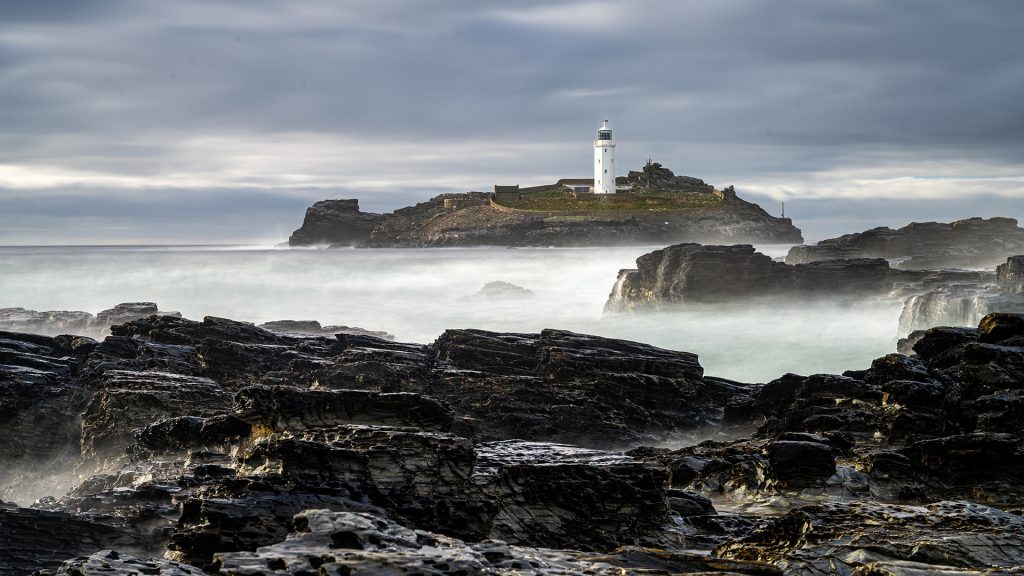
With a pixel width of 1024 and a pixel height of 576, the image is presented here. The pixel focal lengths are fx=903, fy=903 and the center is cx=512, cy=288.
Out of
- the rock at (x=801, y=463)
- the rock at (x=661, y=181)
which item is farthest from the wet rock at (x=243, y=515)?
the rock at (x=661, y=181)

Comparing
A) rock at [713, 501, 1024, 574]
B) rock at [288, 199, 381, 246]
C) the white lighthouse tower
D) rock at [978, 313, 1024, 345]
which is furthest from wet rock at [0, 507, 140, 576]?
rock at [288, 199, 381, 246]

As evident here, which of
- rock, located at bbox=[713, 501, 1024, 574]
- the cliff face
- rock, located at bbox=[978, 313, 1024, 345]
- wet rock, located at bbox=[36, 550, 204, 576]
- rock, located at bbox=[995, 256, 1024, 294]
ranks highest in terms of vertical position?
the cliff face

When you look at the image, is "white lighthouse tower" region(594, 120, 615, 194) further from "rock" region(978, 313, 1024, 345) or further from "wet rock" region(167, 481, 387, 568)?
"wet rock" region(167, 481, 387, 568)

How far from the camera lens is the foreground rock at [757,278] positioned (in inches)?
1337

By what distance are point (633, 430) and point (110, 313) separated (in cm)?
1941

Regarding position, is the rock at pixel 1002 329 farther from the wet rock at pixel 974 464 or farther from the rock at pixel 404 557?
the rock at pixel 404 557

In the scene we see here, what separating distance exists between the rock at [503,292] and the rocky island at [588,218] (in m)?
77.8

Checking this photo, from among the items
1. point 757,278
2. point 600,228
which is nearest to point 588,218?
point 600,228

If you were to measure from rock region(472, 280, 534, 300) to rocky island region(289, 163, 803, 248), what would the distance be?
255 ft

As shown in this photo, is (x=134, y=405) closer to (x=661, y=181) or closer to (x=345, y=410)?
(x=345, y=410)

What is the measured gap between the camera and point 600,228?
12912cm

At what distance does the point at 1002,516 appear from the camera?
7.07 metres

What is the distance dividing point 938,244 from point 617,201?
8302cm

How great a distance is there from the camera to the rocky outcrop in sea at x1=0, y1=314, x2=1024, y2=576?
20.0ft
